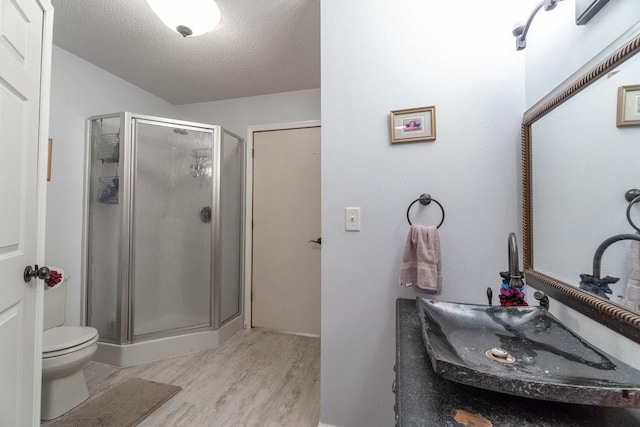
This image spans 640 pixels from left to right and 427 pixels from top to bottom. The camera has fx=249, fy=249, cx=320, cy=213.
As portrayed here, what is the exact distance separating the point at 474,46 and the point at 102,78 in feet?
9.58

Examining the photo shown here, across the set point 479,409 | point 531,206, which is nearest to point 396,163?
point 531,206

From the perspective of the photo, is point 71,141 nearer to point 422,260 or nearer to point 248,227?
point 248,227

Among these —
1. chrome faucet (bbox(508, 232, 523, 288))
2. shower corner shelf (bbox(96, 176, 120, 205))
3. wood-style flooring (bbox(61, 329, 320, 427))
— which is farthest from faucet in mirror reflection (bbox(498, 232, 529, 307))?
shower corner shelf (bbox(96, 176, 120, 205))

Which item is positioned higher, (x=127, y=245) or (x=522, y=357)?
(x=127, y=245)

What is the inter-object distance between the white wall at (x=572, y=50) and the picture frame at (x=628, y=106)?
16 cm

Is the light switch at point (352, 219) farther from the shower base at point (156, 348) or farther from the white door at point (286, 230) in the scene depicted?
the shower base at point (156, 348)

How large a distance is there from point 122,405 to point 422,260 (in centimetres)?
196

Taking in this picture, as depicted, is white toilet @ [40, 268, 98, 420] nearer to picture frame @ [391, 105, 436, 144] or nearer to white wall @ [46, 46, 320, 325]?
white wall @ [46, 46, 320, 325]

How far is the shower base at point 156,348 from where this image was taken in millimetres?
1946

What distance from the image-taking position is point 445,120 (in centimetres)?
117

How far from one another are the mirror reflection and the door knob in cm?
182

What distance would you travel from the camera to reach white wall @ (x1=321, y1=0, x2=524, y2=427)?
3.69 ft

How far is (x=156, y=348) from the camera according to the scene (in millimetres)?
2043

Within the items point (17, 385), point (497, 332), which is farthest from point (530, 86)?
point (17, 385)
